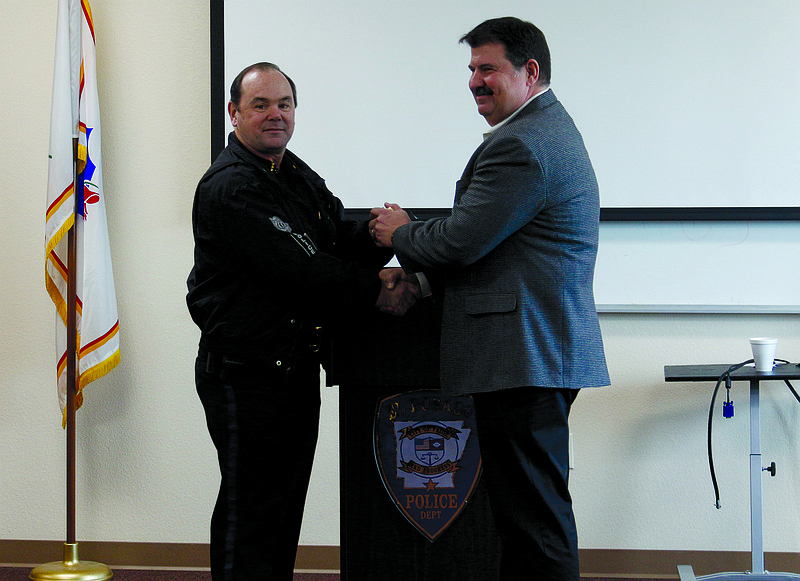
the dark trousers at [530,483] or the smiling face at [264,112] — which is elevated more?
the smiling face at [264,112]

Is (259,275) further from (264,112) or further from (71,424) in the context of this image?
(71,424)

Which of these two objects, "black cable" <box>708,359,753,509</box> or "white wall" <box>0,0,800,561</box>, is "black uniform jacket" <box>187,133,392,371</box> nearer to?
"white wall" <box>0,0,800,561</box>

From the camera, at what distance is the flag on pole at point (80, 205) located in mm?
2715

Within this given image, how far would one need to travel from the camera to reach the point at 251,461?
6.10 feet

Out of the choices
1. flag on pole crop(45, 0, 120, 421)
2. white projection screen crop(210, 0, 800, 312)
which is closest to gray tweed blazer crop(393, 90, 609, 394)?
white projection screen crop(210, 0, 800, 312)

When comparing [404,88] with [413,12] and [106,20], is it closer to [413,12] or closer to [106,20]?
[413,12]

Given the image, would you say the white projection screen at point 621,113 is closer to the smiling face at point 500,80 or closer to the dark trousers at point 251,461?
the smiling face at point 500,80

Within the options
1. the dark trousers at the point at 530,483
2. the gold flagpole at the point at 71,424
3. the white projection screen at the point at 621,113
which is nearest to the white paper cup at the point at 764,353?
the white projection screen at the point at 621,113

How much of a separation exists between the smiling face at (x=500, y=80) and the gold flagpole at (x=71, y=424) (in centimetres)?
163

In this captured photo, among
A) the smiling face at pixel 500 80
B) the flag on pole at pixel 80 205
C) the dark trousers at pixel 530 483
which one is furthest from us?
the flag on pole at pixel 80 205

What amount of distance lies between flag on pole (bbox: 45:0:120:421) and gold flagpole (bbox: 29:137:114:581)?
2 cm

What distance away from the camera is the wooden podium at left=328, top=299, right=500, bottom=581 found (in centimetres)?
184

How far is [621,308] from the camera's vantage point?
2781 mm

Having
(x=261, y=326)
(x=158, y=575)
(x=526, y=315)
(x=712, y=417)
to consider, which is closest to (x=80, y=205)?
(x=261, y=326)
